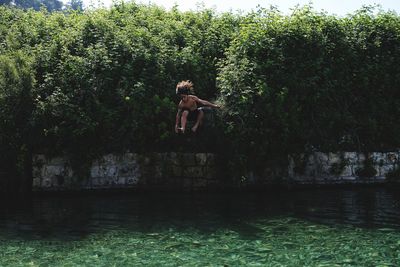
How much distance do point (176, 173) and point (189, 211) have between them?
2839 mm

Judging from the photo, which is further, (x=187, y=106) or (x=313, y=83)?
(x=313, y=83)

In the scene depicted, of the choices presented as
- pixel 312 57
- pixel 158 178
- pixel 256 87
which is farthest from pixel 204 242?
pixel 312 57

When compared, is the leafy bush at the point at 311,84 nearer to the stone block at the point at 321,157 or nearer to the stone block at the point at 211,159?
the stone block at the point at 321,157

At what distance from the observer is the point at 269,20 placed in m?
15.8

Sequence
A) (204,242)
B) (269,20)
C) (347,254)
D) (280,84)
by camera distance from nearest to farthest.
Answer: (347,254) → (204,242) → (280,84) → (269,20)

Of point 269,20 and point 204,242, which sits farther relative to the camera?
point 269,20

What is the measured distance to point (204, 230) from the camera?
8.91m

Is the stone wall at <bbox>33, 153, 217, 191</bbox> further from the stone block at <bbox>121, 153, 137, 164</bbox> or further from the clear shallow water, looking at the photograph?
the clear shallow water

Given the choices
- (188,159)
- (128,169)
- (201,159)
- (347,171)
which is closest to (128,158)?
(128,169)

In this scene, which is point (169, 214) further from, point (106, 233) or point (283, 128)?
point (283, 128)

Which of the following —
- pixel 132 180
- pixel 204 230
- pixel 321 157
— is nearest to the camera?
pixel 204 230

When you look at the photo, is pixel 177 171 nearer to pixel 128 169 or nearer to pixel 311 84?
pixel 128 169

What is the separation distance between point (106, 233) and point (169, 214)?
2.05m

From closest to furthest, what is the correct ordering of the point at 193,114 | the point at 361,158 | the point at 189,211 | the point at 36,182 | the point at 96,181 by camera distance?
the point at 189,211 < the point at 36,182 < the point at 193,114 < the point at 96,181 < the point at 361,158
